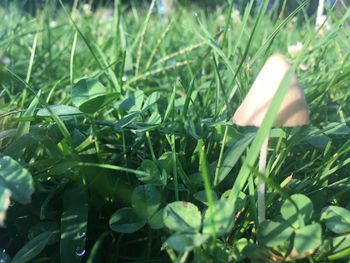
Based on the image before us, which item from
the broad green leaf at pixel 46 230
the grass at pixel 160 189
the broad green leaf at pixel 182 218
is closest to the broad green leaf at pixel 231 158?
the grass at pixel 160 189

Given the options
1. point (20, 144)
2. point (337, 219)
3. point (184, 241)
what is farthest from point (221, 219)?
point (20, 144)

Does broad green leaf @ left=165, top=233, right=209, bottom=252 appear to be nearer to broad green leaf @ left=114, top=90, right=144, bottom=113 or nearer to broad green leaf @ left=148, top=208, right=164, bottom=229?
broad green leaf @ left=148, top=208, right=164, bottom=229

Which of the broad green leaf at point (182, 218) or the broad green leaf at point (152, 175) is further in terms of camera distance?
the broad green leaf at point (152, 175)

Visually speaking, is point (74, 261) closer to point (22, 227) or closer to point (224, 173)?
point (22, 227)

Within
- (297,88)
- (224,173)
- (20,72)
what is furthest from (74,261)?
(20,72)

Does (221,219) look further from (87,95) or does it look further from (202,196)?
(87,95)

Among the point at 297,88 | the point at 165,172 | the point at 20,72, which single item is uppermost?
the point at 297,88

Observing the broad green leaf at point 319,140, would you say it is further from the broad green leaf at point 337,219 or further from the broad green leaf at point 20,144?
the broad green leaf at point 20,144
